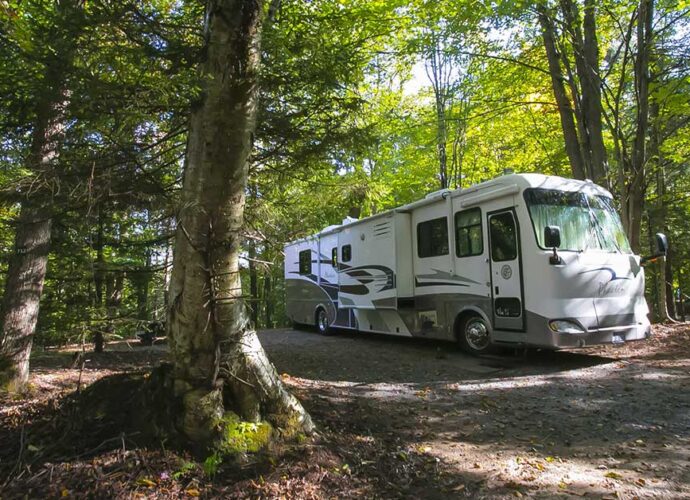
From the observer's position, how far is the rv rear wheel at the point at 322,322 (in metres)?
14.2

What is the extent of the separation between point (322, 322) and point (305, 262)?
1901 millimetres

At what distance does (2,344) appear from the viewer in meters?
5.62

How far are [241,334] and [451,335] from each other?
6462 millimetres

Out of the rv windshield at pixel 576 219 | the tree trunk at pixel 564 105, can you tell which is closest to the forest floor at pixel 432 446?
the rv windshield at pixel 576 219

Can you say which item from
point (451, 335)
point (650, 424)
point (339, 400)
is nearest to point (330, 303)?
point (451, 335)

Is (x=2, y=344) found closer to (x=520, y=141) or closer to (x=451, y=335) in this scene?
(x=451, y=335)

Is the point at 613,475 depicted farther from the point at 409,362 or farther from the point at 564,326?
the point at 409,362

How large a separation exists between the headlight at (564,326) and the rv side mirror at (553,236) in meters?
1.14

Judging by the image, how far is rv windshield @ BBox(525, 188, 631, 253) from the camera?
7.90m

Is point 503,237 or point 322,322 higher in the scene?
point 503,237

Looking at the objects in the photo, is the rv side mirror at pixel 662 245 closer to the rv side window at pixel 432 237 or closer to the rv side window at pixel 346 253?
the rv side window at pixel 432 237

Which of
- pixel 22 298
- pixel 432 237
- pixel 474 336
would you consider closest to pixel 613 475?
pixel 474 336

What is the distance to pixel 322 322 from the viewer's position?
47.2 feet

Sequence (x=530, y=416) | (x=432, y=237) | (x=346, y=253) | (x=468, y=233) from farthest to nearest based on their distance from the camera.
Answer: (x=346, y=253) → (x=432, y=237) → (x=468, y=233) → (x=530, y=416)
